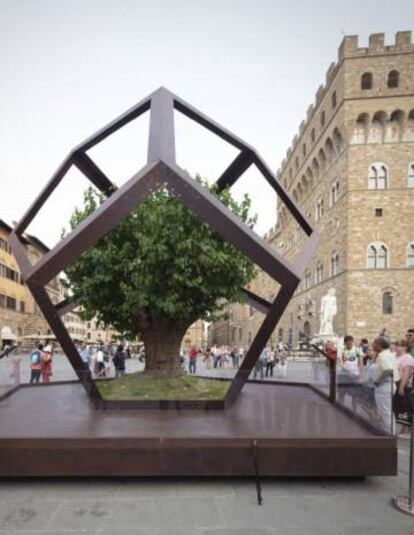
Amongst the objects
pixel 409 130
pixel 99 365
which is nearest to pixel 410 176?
pixel 409 130

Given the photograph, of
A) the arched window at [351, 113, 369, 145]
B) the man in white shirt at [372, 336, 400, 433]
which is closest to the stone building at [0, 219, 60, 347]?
the arched window at [351, 113, 369, 145]

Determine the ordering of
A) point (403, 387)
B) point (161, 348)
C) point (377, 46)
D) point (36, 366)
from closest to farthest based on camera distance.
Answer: point (403, 387) < point (161, 348) < point (36, 366) < point (377, 46)

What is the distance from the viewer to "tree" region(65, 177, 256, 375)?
8.59 metres

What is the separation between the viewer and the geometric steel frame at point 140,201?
540cm

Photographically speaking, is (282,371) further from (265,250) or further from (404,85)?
(404,85)

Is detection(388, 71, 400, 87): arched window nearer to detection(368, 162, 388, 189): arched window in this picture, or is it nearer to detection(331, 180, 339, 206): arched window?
detection(368, 162, 388, 189): arched window

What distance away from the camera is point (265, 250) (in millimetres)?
5500

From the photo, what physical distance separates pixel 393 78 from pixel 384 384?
111 ft

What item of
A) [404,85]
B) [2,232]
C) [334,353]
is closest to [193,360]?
[334,353]

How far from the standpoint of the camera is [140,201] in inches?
218

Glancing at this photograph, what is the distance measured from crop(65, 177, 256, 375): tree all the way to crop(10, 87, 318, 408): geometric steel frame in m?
2.07

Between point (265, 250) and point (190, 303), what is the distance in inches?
160

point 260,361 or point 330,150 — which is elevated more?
point 330,150

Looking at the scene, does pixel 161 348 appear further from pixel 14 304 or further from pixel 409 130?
pixel 14 304
